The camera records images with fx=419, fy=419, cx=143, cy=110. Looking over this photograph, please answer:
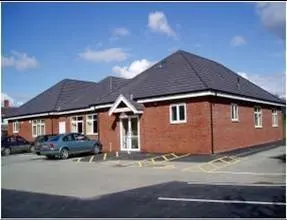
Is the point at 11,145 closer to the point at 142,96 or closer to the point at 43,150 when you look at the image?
the point at 43,150

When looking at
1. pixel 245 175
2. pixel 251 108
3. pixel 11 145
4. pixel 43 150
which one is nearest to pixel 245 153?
pixel 251 108

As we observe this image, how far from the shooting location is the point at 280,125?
35.8m

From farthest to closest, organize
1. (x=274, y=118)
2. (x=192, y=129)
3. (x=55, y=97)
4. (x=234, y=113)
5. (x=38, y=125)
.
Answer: (x=55, y=97) < (x=38, y=125) < (x=274, y=118) < (x=234, y=113) < (x=192, y=129)

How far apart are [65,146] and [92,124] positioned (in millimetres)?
7229

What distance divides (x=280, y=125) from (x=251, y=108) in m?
8.32

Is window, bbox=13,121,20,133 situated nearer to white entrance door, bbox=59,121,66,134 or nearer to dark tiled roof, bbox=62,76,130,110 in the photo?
white entrance door, bbox=59,121,66,134

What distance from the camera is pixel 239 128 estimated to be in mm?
26656

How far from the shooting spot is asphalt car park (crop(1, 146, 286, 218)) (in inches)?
347

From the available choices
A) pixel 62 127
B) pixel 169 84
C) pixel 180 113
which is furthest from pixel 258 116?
pixel 62 127

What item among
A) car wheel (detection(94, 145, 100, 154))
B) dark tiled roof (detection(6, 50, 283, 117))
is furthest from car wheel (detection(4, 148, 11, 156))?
car wheel (detection(94, 145, 100, 154))

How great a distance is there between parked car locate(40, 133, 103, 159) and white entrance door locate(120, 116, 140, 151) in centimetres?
211

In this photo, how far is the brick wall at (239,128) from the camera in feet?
78.2

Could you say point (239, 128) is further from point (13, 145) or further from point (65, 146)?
point (13, 145)

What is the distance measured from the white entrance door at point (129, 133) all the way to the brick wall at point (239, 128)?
213 inches
